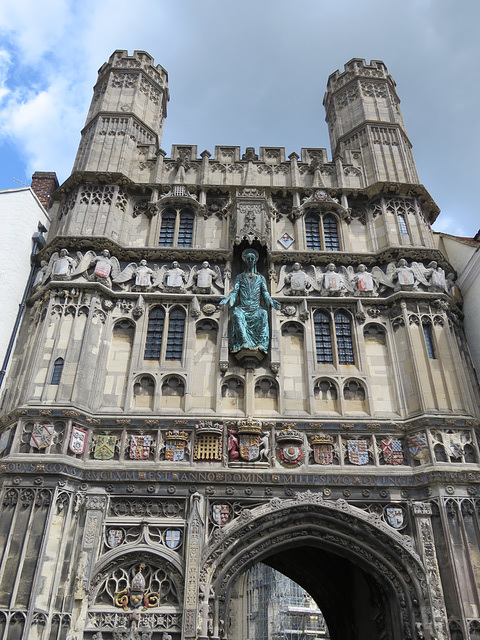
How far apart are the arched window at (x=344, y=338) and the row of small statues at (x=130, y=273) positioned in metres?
3.93

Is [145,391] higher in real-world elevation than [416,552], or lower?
higher

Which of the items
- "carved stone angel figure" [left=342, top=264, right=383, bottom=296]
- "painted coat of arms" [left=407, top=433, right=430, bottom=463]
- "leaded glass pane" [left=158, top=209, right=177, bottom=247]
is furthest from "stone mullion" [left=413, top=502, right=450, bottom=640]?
"leaded glass pane" [left=158, top=209, right=177, bottom=247]

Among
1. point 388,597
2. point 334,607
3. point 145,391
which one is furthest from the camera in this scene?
point 334,607

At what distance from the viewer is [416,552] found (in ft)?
43.3

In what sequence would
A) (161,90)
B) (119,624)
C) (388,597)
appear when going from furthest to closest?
1. (161,90)
2. (388,597)
3. (119,624)

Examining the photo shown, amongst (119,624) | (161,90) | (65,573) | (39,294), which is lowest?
(119,624)

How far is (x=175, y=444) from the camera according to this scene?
14.8 m

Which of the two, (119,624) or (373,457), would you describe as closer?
(119,624)

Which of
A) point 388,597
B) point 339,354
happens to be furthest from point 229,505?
point 339,354

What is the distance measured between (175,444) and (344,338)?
620 centimetres

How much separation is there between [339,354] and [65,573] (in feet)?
31.2

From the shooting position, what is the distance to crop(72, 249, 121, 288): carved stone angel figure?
17.4 m

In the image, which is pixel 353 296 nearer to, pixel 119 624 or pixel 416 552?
pixel 416 552

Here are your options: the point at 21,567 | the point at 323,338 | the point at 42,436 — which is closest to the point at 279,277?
the point at 323,338
